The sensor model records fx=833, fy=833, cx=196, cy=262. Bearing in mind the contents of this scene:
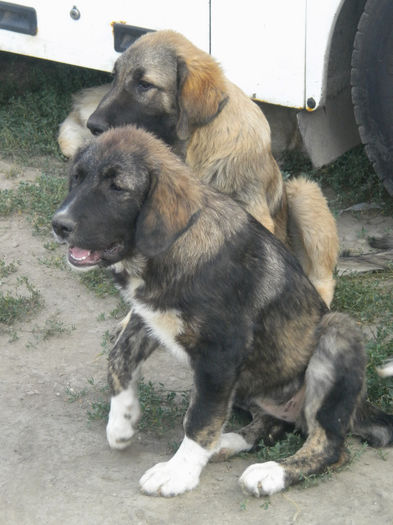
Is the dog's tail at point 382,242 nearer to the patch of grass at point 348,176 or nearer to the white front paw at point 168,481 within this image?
the patch of grass at point 348,176

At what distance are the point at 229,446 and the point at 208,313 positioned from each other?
0.73m

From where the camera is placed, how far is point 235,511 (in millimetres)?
3459

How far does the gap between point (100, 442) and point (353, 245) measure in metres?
3.02

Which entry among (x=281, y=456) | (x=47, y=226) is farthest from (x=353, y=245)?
(x=281, y=456)

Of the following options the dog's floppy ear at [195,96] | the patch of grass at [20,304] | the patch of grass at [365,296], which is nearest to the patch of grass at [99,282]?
the patch of grass at [20,304]

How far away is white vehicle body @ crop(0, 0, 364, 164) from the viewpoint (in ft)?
18.3

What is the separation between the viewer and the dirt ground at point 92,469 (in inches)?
135

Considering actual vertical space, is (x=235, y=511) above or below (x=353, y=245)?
above

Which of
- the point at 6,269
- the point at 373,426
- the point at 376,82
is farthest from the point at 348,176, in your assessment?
the point at 373,426

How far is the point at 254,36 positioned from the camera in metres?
5.73

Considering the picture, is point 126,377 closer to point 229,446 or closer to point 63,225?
point 229,446

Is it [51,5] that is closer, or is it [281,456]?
[281,456]

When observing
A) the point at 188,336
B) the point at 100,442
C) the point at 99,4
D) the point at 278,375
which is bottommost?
the point at 100,442

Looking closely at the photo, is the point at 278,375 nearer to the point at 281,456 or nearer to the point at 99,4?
the point at 281,456
